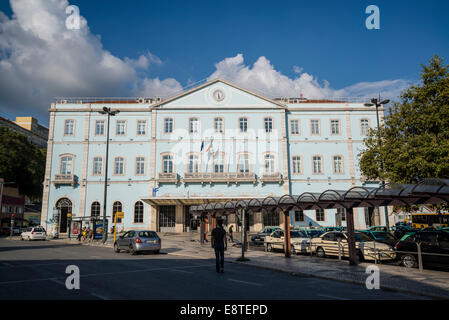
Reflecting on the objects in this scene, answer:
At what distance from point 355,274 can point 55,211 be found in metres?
35.9

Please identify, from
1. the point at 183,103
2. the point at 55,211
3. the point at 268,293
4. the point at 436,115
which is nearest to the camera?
the point at 268,293

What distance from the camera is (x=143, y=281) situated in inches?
419

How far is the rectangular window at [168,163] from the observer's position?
40.7 metres

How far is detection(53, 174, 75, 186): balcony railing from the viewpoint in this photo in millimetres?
40156

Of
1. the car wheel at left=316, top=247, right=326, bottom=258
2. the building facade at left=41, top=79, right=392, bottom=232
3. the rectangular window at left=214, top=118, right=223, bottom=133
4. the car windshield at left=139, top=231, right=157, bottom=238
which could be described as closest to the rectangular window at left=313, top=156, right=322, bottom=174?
the building facade at left=41, top=79, right=392, bottom=232

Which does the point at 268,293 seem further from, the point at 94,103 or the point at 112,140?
the point at 94,103

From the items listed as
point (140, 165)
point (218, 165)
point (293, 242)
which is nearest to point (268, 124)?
point (218, 165)

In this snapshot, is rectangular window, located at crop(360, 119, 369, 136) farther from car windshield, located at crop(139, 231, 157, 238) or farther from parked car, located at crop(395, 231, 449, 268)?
car windshield, located at crop(139, 231, 157, 238)

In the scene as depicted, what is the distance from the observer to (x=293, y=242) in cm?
2100

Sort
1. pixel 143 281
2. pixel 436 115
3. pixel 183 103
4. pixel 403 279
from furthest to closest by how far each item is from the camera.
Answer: pixel 183 103 → pixel 436 115 → pixel 403 279 → pixel 143 281

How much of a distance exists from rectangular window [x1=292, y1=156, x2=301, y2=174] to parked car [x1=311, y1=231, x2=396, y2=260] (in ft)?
73.0

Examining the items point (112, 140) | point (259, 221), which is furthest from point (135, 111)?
point (259, 221)

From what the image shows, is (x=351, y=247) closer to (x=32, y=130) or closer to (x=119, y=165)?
(x=119, y=165)
